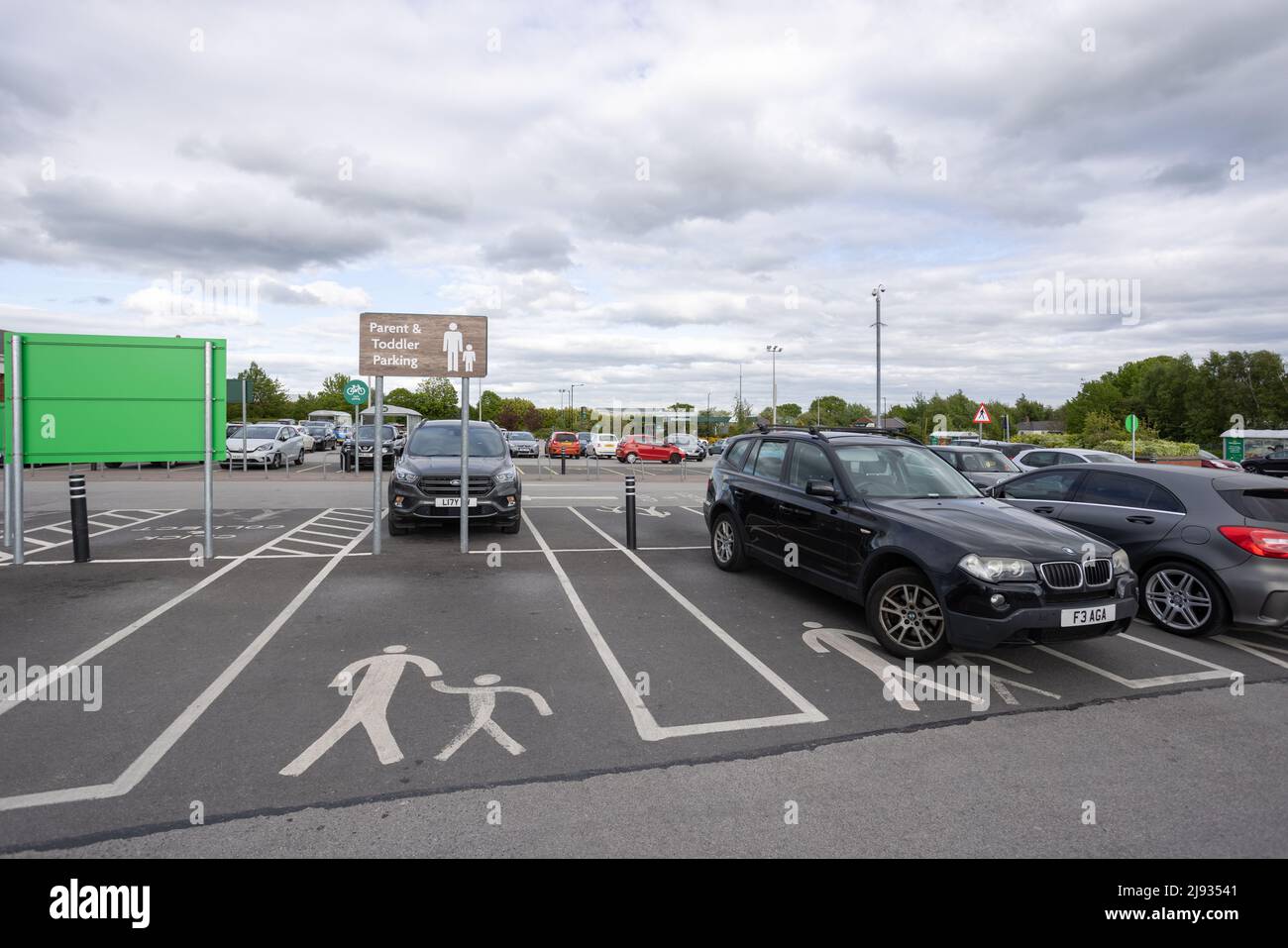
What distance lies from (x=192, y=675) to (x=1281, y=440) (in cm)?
7129

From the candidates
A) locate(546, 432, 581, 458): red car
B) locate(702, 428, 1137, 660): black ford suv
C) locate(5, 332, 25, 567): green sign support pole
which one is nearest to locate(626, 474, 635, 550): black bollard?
locate(702, 428, 1137, 660): black ford suv

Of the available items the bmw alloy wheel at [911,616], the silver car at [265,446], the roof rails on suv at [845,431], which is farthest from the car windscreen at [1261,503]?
the silver car at [265,446]

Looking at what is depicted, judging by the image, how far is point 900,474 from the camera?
6734 mm

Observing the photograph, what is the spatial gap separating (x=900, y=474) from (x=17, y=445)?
10.3 metres

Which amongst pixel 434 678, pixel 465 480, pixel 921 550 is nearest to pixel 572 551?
pixel 465 480

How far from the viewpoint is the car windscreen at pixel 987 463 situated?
13773 millimetres

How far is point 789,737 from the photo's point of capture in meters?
4.11

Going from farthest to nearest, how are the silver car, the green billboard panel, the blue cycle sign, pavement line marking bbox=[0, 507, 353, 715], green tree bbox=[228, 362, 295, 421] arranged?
green tree bbox=[228, 362, 295, 421], the silver car, the blue cycle sign, the green billboard panel, pavement line marking bbox=[0, 507, 353, 715]

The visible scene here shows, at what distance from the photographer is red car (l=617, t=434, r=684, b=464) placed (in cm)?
3834

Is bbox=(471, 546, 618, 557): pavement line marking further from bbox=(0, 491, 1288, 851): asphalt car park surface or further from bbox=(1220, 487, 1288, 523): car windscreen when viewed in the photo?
bbox=(1220, 487, 1288, 523): car windscreen

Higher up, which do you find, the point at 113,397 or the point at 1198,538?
the point at 113,397

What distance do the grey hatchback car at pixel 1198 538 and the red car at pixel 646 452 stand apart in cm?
3137

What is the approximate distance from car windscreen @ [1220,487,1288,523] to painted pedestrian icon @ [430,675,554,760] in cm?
578

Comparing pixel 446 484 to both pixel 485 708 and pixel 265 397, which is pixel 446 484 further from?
pixel 265 397
